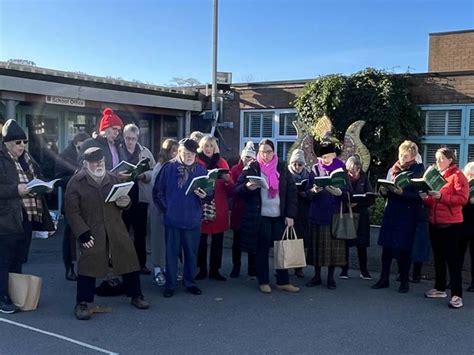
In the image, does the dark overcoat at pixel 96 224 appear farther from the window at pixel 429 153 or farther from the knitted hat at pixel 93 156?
the window at pixel 429 153

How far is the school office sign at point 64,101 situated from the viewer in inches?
413

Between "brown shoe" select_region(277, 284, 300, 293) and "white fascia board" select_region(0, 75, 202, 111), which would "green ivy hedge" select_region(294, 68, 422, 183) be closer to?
"white fascia board" select_region(0, 75, 202, 111)

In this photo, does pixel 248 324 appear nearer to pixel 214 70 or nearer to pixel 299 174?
pixel 299 174

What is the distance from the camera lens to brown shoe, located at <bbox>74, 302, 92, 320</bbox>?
205 inches

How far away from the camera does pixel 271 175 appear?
6344 mm

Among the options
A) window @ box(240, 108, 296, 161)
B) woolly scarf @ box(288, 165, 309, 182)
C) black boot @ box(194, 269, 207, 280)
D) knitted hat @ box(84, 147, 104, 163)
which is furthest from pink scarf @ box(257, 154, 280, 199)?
window @ box(240, 108, 296, 161)

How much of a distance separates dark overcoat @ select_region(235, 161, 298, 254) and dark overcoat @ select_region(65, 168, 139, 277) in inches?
64.1

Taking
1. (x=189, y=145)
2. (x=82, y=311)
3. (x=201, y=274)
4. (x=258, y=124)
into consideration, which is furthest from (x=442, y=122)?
(x=82, y=311)

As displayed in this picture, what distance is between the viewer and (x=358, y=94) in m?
11.8

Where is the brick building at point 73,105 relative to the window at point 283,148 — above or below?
above

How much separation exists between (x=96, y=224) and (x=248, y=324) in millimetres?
1788

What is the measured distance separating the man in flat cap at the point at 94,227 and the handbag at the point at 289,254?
1756mm

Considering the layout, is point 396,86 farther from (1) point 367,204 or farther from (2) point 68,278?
(2) point 68,278

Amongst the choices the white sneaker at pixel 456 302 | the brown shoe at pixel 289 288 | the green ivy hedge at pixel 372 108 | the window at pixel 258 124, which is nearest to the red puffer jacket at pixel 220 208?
the brown shoe at pixel 289 288
